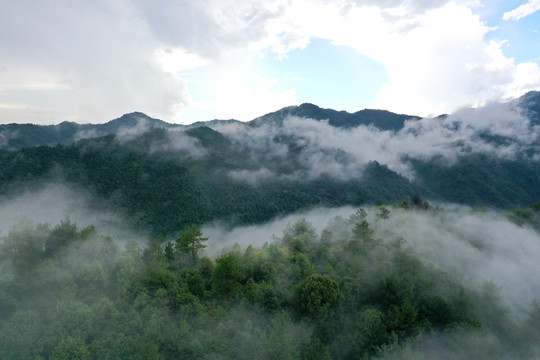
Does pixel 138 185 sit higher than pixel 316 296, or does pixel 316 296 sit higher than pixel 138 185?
pixel 316 296

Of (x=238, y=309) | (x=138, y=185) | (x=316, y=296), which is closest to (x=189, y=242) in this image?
(x=238, y=309)

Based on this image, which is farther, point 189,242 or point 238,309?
point 189,242

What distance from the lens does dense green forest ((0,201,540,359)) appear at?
2753cm

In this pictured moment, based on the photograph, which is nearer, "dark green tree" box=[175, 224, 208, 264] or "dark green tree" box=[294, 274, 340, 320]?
"dark green tree" box=[294, 274, 340, 320]

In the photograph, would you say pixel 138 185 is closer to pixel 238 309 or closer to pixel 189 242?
pixel 189 242

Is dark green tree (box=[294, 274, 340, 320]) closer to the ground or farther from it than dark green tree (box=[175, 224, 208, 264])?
closer to the ground

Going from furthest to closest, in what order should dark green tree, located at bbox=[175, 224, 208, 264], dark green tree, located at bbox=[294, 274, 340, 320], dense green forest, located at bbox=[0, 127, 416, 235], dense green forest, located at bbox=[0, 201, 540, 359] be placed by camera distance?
dense green forest, located at bbox=[0, 127, 416, 235]
dark green tree, located at bbox=[175, 224, 208, 264]
dark green tree, located at bbox=[294, 274, 340, 320]
dense green forest, located at bbox=[0, 201, 540, 359]

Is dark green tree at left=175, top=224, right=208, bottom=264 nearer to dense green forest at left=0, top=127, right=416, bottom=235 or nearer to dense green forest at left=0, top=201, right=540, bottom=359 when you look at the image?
dense green forest at left=0, top=201, right=540, bottom=359

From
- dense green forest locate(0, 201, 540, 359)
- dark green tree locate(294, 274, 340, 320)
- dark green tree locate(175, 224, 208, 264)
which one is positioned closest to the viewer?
dense green forest locate(0, 201, 540, 359)

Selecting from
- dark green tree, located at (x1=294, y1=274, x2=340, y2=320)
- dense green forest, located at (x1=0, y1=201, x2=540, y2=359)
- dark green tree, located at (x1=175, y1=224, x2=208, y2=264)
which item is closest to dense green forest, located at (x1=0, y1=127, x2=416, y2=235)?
dark green tree, located at (x1=175, y1=224, x2=208, y2=264)

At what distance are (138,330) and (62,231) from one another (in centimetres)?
2064

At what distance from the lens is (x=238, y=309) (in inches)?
1303

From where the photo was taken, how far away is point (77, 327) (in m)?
27.7

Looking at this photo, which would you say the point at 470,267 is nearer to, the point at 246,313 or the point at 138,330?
the point at 246,313
